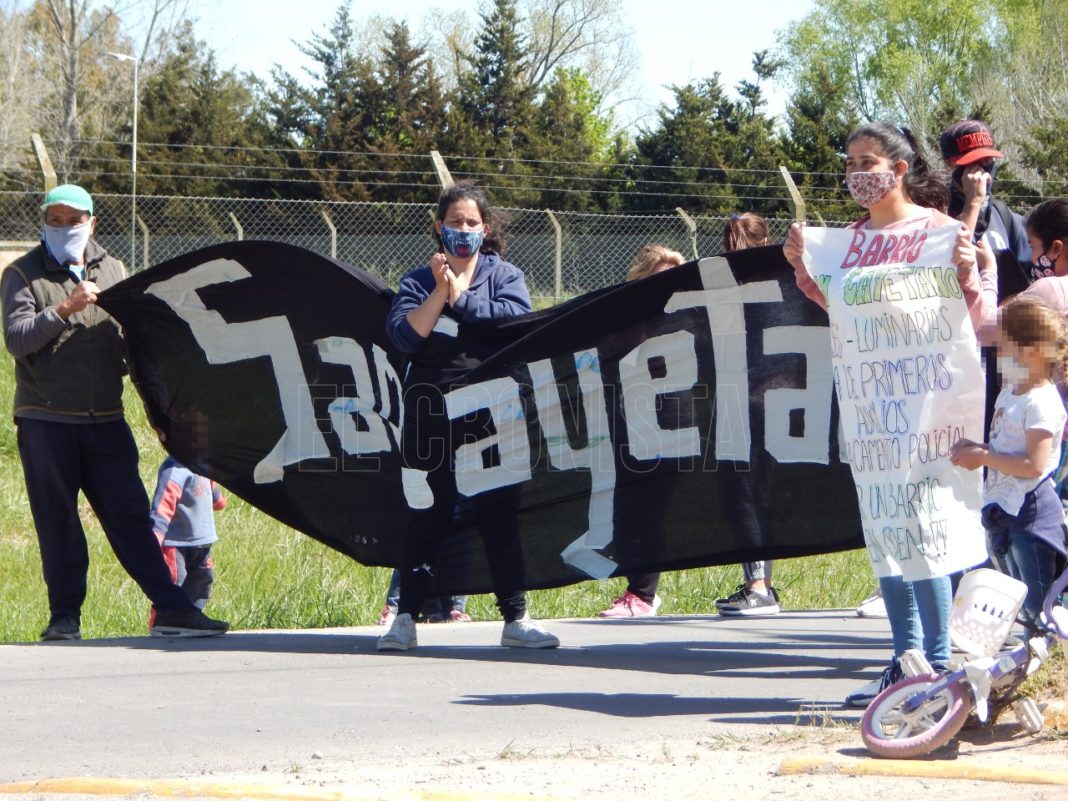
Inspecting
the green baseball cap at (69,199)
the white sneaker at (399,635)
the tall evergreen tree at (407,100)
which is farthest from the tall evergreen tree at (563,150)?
the white sneaker at (399,635)

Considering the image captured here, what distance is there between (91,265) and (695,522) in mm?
3221

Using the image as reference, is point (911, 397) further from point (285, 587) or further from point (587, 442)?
point (285, 587)

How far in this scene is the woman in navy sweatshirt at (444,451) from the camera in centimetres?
649

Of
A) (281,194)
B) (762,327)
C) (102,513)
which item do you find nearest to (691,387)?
(762,327)

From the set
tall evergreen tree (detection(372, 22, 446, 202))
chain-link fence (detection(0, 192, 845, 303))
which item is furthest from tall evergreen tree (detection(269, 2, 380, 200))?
chain-link fence (detection(0, 192, 845, 303))

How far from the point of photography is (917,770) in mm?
4035

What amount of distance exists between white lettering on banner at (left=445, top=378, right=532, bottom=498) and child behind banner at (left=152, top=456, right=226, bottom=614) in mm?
2158

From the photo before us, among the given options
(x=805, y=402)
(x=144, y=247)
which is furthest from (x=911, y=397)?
(x=144, y=247)

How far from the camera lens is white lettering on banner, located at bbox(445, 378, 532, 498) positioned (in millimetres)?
6582

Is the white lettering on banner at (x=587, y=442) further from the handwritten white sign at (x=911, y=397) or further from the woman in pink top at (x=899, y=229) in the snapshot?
the handwritten white sign at (x=911, y=397)

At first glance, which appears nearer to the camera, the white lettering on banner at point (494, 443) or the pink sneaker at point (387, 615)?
the white lettering on banner at point (494, 443)

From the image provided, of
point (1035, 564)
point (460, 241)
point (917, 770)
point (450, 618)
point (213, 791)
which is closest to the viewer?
point (213, 791)

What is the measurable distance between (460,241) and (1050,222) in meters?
2.45

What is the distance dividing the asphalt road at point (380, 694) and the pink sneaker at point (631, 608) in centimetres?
93
